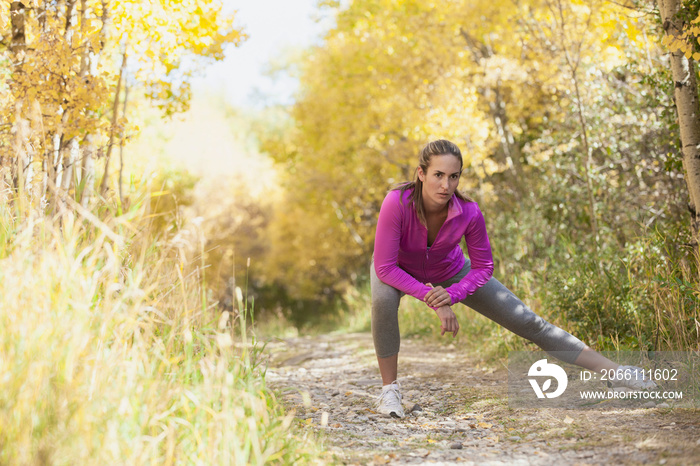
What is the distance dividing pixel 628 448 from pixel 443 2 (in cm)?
728

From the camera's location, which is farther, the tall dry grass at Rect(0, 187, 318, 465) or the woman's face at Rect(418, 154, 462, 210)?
the woman's face at Rect(418, 154, 462, 210)

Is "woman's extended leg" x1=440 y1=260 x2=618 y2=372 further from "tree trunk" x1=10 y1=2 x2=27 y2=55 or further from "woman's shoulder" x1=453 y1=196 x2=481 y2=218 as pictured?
"tree trunk" x1=10 y1=2 x2=27 y2=55

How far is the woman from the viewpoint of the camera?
10.6 feet

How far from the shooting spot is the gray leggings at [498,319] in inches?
130

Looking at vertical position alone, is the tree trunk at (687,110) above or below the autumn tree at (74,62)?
below

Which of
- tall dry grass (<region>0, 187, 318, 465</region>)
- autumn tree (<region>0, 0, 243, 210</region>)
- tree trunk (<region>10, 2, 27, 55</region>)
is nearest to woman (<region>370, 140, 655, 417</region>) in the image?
tall dry grass (<region>0, 187, 318, 465</region>)

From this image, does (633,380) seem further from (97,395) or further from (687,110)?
(97,395)

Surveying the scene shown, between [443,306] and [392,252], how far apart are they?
0.40m

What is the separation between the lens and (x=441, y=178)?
324 centimetres

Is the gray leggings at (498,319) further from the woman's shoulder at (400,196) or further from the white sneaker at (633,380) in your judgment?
the woman's shoulder at (400,196)

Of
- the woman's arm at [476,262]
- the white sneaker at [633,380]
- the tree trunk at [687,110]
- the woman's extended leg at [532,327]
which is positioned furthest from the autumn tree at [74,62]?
the white sneaker at [633,380]

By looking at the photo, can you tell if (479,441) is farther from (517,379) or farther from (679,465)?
(517,379)

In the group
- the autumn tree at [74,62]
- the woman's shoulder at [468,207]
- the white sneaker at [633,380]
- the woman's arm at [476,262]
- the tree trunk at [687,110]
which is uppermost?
the autumn tree at [74,62]

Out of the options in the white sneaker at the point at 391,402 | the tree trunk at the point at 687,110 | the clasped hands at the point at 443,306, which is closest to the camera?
the clasped hands at the point at 443,306
